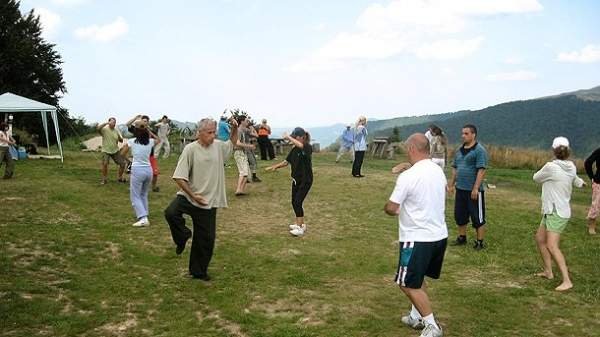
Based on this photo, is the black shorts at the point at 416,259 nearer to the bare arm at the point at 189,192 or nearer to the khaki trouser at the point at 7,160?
the bare arm at the point at 189,192

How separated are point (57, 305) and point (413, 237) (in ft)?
11.3

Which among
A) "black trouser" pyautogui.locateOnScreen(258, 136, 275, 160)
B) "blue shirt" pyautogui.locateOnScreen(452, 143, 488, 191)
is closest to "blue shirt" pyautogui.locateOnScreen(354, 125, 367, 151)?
"black trouser" pyautogui.locateOnScreen(258, 136, 275, 160)

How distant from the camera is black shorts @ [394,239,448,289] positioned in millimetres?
4277

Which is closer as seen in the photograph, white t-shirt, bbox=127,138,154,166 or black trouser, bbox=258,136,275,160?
white t-shirt, bbox=127,138,154,166

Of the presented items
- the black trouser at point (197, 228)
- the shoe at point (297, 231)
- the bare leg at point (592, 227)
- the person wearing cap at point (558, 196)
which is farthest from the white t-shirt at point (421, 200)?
the bare leg at point (592, 227)

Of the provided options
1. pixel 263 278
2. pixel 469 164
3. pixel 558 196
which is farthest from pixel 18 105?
pixel 558 196

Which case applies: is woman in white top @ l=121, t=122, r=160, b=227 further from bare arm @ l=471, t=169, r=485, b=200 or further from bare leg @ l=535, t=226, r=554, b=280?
bare leg @ l=535, t=226, r=554, b=280

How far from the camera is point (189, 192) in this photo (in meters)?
5.78

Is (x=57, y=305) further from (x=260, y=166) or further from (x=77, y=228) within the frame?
(x=260, y=166)

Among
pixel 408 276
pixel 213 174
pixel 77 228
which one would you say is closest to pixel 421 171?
pixel 408 276

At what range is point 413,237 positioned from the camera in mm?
4297

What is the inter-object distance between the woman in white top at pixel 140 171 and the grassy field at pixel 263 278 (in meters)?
0.35

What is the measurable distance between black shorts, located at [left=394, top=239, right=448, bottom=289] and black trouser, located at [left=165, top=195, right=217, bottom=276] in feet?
7.86

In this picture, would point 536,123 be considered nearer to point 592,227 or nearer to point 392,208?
point 592,227
